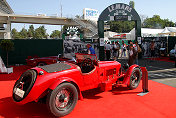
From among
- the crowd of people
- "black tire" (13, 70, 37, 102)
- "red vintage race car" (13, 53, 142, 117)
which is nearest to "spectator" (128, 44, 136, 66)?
the crowd of people

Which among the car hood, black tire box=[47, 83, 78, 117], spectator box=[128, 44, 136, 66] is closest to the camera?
black tire box=[47, 83, 78, 117]

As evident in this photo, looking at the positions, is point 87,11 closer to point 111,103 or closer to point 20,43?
point 20,43

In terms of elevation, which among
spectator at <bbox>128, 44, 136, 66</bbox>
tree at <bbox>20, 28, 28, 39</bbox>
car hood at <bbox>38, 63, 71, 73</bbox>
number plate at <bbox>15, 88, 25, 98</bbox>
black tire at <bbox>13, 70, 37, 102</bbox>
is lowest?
number plate at <bbox>15, 88, 25, 98</bbox>

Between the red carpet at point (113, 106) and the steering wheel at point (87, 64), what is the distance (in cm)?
84

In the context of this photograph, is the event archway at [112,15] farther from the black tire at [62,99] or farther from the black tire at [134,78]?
the black tire at [62,99]

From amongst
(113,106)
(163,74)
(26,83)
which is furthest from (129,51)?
(26,83)

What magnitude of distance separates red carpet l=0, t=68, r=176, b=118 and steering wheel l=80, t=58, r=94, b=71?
84 cm

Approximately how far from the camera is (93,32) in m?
39.3

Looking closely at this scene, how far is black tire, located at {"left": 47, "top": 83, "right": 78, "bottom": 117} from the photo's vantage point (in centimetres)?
343

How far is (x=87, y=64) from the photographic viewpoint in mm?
4949

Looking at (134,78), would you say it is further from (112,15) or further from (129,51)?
(112,15)

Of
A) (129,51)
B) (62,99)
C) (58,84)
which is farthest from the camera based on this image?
(129,51)

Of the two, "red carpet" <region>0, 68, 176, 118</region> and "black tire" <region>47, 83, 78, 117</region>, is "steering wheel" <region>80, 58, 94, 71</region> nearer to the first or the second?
"red carpet" <region>0, 68, 176, 118</region>

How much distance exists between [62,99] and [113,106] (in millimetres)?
1334
